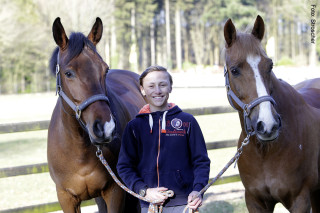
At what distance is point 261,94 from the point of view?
2592mm

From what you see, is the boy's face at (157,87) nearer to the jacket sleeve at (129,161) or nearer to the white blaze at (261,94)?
the jacket sleeve at (129,161)

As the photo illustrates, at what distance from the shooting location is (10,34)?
99.6ft

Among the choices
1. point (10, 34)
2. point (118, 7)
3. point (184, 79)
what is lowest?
point (184, 79)

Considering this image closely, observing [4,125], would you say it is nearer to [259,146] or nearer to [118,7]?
[259,146]

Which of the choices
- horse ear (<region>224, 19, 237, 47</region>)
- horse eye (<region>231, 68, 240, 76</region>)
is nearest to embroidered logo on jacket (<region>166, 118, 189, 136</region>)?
horse eye (<region>231, 68, 240, 76</region>)

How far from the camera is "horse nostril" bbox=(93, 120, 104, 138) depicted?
2.53m

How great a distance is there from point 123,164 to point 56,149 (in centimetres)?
89

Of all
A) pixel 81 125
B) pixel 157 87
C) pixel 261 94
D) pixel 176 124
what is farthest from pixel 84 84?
pixel 261 94

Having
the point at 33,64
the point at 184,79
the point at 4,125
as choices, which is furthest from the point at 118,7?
the point at 4,125

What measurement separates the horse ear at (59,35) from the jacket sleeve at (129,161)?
88 centimetres

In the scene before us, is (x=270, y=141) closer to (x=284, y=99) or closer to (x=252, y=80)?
(x=252, y=80)

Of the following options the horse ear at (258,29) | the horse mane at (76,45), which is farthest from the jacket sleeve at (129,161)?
the horse ear at (258,29)

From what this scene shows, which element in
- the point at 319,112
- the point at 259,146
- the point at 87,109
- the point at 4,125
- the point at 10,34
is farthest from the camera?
the point at 10,34

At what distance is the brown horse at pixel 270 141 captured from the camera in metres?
2.70
